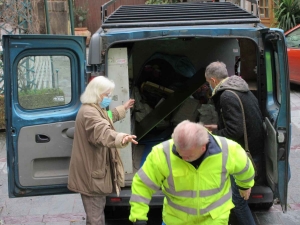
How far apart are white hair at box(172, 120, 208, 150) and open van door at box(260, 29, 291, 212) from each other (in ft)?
4.51

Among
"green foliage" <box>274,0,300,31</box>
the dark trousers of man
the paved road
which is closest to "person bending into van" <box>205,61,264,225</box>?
the paved road

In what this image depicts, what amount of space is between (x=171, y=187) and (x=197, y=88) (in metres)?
3.53

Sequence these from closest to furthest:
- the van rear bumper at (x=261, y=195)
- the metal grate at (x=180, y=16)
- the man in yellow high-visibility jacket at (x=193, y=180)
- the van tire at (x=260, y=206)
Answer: the man in yellow high-visibility jacket at (x=193, y=180), the van rear bumper at (x=261, y=195), the metal grate at (x=180, y=16), the van tire at (x=260, y=206)

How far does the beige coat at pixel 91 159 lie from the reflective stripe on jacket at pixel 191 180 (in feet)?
3.11

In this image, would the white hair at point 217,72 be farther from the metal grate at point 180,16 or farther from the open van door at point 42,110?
the open van door at point 42,110

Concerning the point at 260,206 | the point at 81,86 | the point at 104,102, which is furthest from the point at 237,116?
the point at 260,206

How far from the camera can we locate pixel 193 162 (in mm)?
3184

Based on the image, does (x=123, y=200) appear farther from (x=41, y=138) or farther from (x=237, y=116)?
(x=237, y=116)

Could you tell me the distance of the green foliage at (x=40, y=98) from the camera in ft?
15.2

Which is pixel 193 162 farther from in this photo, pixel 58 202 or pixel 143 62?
pixel 143 62

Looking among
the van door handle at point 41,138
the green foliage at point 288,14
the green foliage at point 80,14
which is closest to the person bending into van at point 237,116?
the van door handle at point 41,138

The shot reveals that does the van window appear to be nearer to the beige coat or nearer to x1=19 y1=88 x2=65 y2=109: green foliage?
x1=19 y1=88 x2=65 y2=109: green foliage

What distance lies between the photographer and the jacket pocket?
14.2 feet

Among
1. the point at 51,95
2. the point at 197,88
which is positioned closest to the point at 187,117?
the point at 197,88
